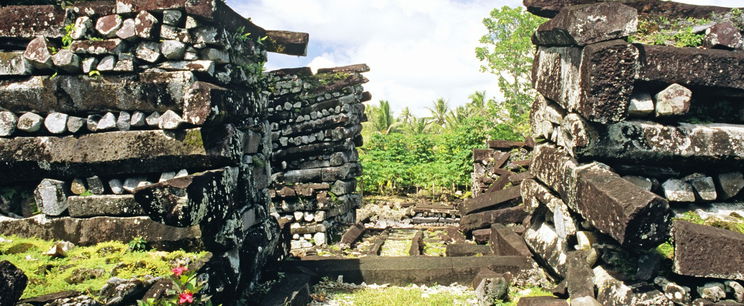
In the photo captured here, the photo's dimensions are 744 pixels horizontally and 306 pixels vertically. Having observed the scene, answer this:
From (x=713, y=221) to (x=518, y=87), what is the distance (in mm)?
26771

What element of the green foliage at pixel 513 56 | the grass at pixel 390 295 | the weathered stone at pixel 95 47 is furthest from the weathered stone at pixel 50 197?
the green foliage at pixel 513 56

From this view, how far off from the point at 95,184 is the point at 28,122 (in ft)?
2.80

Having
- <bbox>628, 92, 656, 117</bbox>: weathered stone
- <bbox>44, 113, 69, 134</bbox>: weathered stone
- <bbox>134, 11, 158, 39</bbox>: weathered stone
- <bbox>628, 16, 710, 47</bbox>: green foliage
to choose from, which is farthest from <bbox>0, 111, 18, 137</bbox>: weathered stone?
<bbox>628, 16, 710, 47</bbox>: green foliage

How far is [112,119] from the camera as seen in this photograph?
14.1 ft

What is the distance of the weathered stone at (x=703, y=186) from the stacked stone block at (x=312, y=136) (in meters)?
7.30

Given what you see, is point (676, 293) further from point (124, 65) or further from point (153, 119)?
point (124, 65)

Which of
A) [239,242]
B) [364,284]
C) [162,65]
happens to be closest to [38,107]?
[162,65]

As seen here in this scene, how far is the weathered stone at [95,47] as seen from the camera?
14.0ft

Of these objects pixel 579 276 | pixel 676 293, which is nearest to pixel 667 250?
pixel 676 293

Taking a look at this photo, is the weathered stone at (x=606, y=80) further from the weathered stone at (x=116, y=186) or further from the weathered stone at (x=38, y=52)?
the weathered stone at (x=38, y=52)

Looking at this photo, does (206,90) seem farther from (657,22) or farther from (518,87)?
(518,87)

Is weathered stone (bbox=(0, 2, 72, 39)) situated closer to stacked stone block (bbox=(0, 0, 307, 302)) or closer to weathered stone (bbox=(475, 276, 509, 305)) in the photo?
stacked stone block (bbox=(0, 0, 307, 302))

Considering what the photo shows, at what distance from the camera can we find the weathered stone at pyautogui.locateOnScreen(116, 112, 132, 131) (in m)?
4.28

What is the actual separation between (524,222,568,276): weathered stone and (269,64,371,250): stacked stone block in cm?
536
